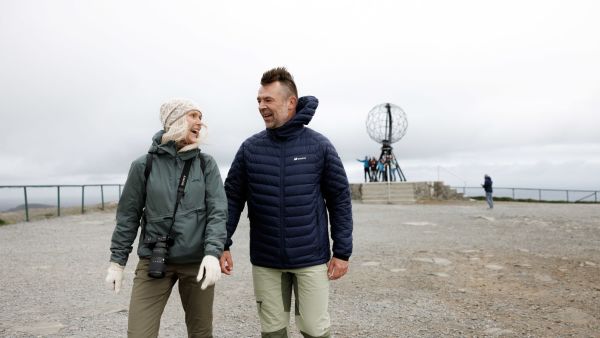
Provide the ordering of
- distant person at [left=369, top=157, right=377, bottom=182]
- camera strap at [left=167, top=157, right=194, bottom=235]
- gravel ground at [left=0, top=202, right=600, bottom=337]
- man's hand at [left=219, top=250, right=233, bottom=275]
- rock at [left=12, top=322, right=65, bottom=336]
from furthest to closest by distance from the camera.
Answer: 1. distant person at [left=369, top=157, right=377, bottom=182]
2. gravel ground at [left=0, top=202, right=600, bottom=337]
3. rock at [left=12, top=322, right=65, bottom=336]
4. man's hand at [left=219, top=250, right=233, bottom=275]
5. camera strap at [left=167, top=157, right=194, bottom=235]

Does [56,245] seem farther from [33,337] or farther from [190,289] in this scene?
[190,289]

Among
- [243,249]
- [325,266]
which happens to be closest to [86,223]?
[243,249]

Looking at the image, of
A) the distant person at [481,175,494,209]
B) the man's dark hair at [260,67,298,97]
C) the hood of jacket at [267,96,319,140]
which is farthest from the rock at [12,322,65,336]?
the distant person at [481,175,494,209]

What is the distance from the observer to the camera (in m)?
2.33

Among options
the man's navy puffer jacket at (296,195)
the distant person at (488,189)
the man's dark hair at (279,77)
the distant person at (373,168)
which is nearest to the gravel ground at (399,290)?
the man's navy puffer jacket at (296,195)

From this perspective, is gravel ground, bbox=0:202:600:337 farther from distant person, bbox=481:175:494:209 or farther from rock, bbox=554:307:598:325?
distant person, bbox=481:175:494:209

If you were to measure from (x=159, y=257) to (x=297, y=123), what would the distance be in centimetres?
112

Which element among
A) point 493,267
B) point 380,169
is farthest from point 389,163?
point 493,267

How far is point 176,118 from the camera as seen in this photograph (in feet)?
8.29

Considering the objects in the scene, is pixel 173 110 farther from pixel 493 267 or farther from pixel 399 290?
pixel 493 267

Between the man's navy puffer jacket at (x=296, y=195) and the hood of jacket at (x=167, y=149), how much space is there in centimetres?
43

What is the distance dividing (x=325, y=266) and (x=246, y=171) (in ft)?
2.57

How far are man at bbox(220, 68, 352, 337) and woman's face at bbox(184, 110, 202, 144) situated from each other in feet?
1.30

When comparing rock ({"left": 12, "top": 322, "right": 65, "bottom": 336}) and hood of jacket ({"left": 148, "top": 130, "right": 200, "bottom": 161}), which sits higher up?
hood of jacket ({"left": 148, "top": 130, "right": 200, "bottom": 161})
